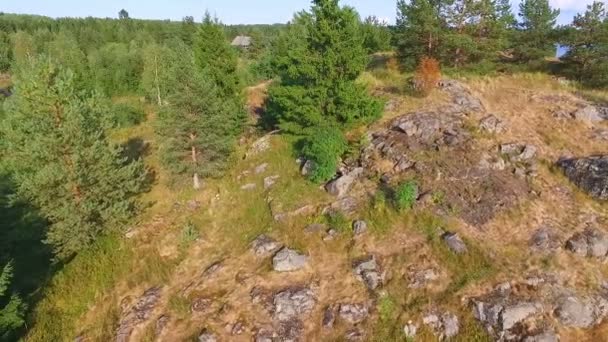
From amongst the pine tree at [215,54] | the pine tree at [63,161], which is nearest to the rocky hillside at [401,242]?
the pine tree at [63,161]

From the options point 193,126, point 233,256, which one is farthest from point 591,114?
point 193,126

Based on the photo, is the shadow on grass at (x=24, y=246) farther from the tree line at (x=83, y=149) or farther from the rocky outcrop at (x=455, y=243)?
the rocky outcrop at (x=455, y=243)

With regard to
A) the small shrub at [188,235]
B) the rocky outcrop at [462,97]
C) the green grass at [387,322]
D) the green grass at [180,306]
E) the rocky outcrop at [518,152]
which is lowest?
the green grass at [180,306]

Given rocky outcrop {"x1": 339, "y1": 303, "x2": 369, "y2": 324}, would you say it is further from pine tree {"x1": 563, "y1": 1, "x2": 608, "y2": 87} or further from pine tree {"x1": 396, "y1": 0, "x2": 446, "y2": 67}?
pine tree {"x1": 563, "y1": 1, "x2": 608, "y2": 87}

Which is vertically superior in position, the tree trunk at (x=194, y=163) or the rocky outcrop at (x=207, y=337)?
the tree trunk at (x=194, y=163)

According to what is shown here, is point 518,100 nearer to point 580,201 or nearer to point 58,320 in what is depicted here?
point 580,201

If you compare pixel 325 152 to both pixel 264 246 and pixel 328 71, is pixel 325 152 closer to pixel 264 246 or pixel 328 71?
pixel 328 71

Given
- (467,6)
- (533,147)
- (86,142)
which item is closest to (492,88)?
(467,6)
